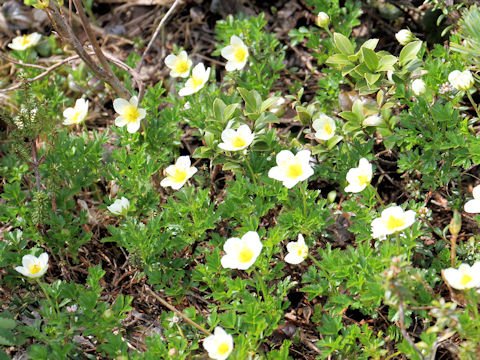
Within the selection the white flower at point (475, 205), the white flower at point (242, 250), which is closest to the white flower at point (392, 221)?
the white flower at point (475, 205)

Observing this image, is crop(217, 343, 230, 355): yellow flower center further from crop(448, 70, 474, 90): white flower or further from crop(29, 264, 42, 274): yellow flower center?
crop(448, 70, 474, 90): white flower

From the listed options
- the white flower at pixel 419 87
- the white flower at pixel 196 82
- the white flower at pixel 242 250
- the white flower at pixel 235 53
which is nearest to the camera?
the white flower at pixel 242 250

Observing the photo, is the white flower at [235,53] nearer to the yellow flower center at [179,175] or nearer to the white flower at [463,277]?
the yellow flower center at [179,175]

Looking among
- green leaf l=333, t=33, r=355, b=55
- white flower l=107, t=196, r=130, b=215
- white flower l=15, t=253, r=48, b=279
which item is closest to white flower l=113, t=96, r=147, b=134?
white flower l=107, t=196, r=130, b=215

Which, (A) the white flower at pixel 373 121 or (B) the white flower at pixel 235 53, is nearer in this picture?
(A) the white flower at pixel 373 121

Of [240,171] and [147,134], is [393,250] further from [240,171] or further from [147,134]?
[147,134]

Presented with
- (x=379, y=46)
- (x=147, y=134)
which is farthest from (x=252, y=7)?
(x=147, y=134)
